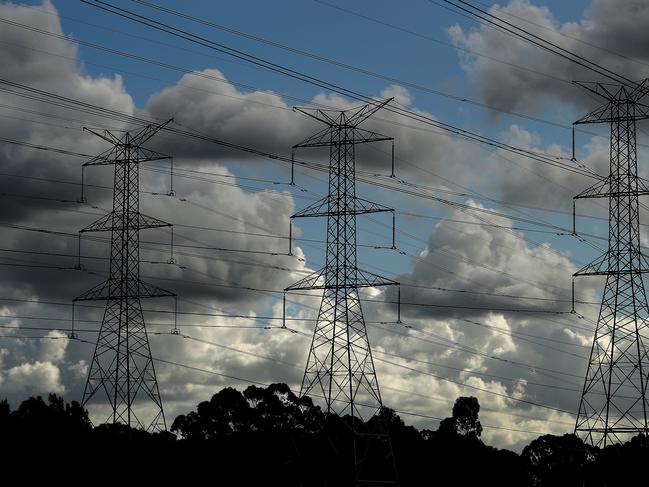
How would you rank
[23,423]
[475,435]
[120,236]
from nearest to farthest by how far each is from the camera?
[120,236]
[23,423]
[475,435]

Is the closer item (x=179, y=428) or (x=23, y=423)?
(x=23, y=423)

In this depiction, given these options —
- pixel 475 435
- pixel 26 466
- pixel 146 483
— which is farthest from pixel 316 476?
pixel 475 435

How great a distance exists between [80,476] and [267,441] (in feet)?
132

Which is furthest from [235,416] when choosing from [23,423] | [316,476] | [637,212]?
[637,212]

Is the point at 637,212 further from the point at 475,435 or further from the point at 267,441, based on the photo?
the point at 475,435

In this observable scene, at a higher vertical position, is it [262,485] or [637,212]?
[637,212]

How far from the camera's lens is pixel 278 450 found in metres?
126

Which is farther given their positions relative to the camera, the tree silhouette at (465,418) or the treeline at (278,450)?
the tree silhouette at (465,418)

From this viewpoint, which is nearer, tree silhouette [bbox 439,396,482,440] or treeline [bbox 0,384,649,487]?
treeline [bbox 0,384,649,487]

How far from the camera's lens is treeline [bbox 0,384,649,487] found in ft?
309

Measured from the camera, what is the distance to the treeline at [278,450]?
9425 cm

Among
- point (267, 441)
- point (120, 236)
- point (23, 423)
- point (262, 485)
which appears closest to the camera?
point (120, 236)

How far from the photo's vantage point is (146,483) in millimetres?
94562

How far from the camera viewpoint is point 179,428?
15262cm
